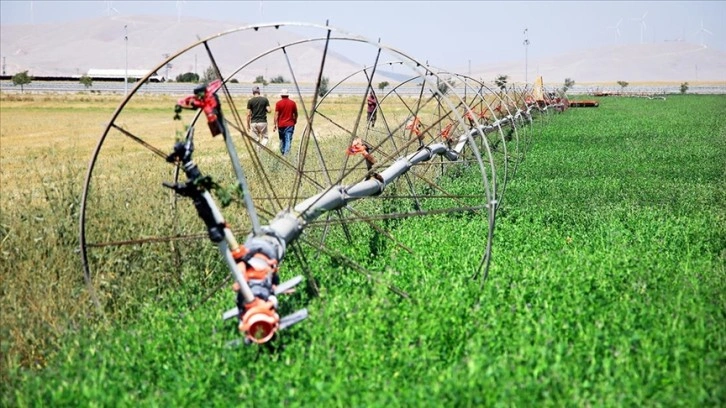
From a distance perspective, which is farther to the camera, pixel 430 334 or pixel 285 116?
pixel 285 116

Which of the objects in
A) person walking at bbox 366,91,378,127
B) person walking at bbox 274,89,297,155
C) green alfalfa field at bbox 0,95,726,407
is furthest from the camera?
person walking at bbox 274,89,297,155

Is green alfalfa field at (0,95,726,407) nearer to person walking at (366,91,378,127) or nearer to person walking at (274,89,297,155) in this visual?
person walking at (366,91,378,127)

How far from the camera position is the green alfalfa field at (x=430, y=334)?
4.43 metres

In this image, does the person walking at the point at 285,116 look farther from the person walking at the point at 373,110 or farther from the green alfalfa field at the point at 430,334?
the green alfalfa field at the point at 430,334

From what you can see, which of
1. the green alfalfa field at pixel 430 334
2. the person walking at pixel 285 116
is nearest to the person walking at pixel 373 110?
the person walking at pixel 285 116

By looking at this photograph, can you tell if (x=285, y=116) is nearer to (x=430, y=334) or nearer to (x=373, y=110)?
(x=373, y=110)

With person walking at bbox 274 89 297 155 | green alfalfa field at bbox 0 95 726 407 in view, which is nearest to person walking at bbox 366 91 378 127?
person walking at bbox 274 89 297 155

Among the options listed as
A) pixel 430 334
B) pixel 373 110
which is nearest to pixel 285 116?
pixel 373 110

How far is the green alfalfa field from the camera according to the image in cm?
443

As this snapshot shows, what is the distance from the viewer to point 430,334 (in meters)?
5.22

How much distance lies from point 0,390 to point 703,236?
6.16m

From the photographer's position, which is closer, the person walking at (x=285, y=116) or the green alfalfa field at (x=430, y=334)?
the green alfalfa field at (x=430, y=334)

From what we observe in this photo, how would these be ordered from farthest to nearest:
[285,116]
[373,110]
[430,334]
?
[285,116] < [373,110] < [430,334]

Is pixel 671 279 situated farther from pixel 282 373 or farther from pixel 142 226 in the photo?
pixel 142 226
